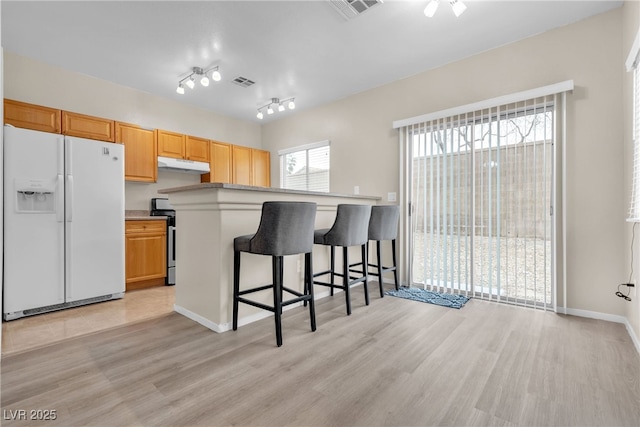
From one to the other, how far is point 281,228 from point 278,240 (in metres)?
0.08

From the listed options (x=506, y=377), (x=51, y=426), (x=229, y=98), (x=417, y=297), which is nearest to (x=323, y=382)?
(x=506, y=377)

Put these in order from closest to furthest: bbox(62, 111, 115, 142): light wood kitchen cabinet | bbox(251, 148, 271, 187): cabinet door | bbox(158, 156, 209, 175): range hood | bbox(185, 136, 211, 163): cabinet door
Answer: bbox(62, 111, 115, 142): light wood kitchen cabinet → bbox(158, 156, 209, 175): range hood → bbox(185, 136, 211, 163): cabinet door → bbox(251, 148, 271, 187): cabinet door

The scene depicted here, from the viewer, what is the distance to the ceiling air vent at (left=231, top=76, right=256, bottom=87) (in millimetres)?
3726

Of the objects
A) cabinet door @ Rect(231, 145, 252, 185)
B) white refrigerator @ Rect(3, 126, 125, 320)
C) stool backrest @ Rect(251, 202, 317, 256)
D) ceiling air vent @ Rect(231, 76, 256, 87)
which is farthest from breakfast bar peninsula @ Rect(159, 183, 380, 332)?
cabinet door @ Rect(231, 145, 252, 185)

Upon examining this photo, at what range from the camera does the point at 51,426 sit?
4.09 ft

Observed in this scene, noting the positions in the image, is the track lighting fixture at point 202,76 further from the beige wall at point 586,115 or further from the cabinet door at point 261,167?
the beige wall at point 586,115

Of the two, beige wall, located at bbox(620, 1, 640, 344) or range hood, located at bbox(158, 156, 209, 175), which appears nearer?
beige wall, located at bbox(620, 1, 640, 344)

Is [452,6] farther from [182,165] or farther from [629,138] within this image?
[182,165]

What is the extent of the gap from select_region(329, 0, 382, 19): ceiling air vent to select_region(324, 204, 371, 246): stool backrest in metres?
1.60

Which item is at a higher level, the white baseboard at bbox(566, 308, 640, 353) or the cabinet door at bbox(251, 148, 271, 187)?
the cabinet door at bbox(251, 148, 271, 187)

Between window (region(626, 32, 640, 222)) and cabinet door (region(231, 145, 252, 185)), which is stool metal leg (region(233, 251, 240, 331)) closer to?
window (region(626, 32, 640, 222))

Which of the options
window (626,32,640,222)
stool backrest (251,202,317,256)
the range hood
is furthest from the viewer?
the range hood

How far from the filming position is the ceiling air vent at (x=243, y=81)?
3.73m

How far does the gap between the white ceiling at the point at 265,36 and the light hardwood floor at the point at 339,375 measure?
2562 millimetres
